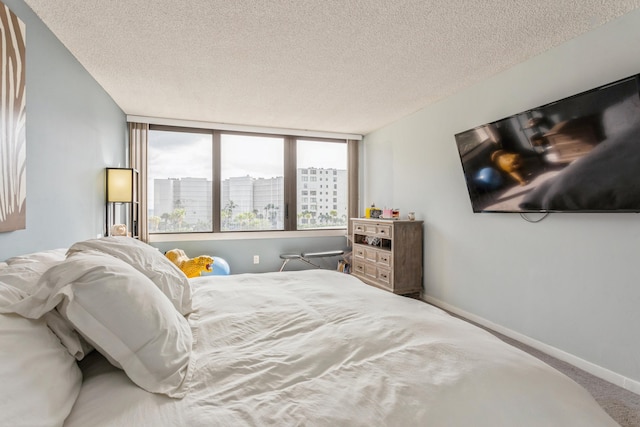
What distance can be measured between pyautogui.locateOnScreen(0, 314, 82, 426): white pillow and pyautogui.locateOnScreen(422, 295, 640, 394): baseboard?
2.96 meters

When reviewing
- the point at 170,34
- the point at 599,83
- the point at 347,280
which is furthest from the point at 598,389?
the point at 170,34

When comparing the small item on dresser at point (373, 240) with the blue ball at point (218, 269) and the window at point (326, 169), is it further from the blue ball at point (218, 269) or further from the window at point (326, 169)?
the blue ball at point (218, 269)

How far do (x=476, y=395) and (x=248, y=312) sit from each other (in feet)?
3.31

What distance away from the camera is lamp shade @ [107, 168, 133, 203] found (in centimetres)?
310

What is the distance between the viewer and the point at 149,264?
4.66 feet

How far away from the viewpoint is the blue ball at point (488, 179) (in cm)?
274

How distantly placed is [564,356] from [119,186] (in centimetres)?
424

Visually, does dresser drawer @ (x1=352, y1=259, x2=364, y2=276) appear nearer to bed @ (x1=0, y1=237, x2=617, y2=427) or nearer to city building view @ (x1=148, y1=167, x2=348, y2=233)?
city building view @ (x1=148, y1=167, x2=348, y2=233)

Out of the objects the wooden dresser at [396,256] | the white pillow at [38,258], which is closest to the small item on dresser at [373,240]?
the wooden dresser at [396,256]

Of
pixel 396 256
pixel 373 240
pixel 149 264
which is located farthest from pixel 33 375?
pixel 373 240

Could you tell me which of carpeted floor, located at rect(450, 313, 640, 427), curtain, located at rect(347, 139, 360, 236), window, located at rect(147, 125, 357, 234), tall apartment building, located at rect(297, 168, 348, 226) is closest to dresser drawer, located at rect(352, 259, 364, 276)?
curtain, located at rect(347, 139, 360, 236)

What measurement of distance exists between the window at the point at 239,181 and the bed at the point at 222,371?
10.9ft

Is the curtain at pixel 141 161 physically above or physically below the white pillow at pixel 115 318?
above

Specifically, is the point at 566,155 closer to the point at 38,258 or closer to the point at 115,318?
Answer: the point at 115,318
